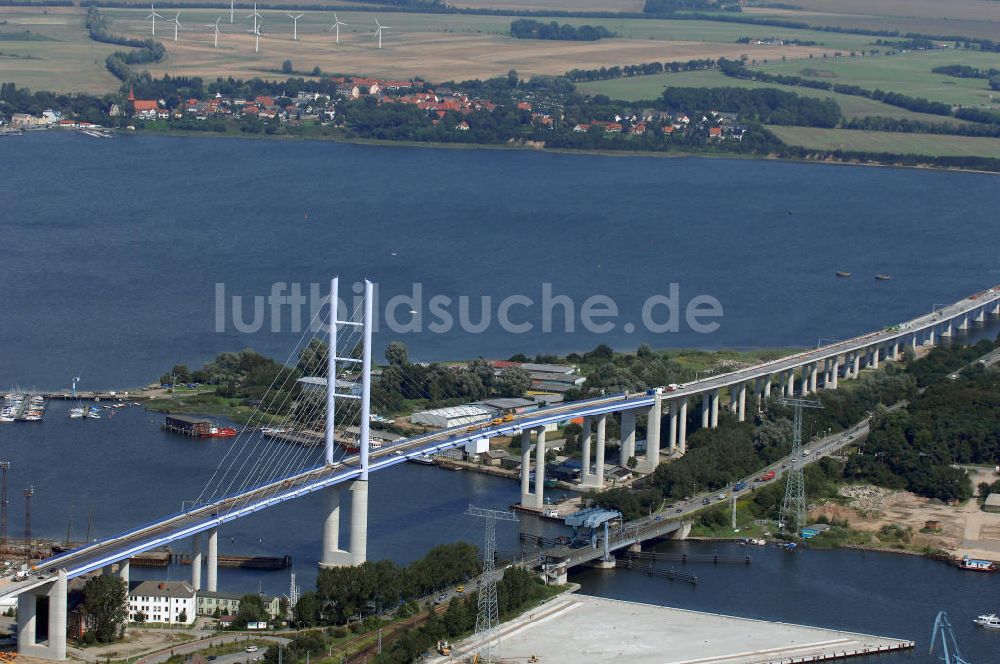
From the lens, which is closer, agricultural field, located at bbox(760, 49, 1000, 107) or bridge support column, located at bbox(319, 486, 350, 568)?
bridge support column, located at bbox(319, 486, 350, 568)

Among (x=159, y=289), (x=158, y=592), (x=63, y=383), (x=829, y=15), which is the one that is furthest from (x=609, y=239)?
(x=829, y=15)

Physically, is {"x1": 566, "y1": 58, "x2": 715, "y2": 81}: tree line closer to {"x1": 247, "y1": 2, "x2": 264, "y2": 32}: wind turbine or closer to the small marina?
{"x1": 247, "y1": 2, "x2": 264, "y2": 32}: wind turbine

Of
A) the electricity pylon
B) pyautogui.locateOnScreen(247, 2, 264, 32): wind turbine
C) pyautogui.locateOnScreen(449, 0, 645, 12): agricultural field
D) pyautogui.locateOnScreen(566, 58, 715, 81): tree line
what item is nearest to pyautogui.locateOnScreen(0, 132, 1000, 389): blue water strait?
the electricity pylon

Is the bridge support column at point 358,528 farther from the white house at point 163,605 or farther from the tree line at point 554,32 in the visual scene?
the tree line at point 554,32

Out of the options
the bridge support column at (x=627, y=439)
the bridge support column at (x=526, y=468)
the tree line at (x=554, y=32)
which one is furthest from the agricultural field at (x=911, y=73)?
the bridge support column at (x=526, y=468)

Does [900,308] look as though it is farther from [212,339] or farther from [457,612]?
[457,612]
